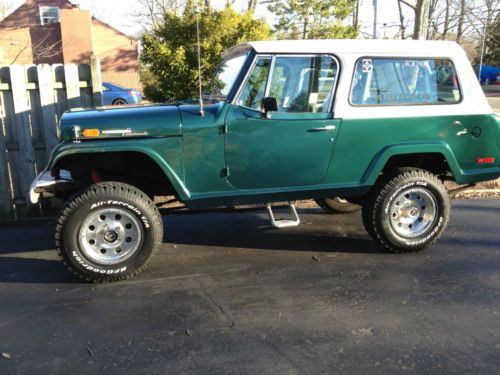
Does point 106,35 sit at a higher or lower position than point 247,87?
higher

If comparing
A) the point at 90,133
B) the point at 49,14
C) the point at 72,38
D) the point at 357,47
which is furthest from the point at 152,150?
the point at 49,14

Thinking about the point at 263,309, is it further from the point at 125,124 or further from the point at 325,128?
the point at 125,124

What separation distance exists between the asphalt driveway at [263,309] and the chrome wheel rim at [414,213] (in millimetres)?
262

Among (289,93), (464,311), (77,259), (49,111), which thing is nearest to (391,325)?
(464,311)

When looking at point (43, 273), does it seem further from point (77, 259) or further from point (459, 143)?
point (459, 143)

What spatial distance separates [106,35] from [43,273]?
36.1 meters

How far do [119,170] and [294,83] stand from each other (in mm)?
1853

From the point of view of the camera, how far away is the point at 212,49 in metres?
8.43

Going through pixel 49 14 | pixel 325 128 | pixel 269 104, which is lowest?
pixel 325 128

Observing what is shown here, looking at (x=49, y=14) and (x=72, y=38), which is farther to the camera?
(x=49, y=14)

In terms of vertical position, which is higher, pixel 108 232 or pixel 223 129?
pixel 223 129

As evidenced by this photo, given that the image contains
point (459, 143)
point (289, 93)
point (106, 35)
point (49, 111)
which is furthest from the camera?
point (106, 35)

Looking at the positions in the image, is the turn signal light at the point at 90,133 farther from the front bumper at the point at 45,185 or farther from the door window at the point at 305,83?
the door window at the point at 305,83

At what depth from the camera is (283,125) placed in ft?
13.8
